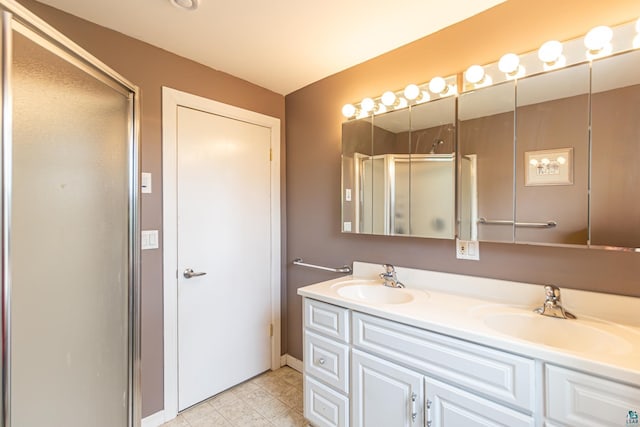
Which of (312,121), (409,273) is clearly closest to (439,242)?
(409,273)

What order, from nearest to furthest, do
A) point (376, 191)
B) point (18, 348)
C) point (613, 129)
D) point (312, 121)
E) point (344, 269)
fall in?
point (18, 348) → point (613, 129) → point (376, 191) → point (344, 269) → point (312, 121)

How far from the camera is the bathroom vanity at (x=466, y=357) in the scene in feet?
2.79

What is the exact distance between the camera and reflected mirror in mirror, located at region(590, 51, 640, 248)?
3.43ft

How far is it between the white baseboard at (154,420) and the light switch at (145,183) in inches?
53.1

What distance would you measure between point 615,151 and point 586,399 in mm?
898

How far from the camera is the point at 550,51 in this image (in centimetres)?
120

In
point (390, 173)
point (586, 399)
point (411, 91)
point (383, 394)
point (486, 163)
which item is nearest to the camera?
point (586, 399)

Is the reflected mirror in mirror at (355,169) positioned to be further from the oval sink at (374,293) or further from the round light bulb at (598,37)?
the round light bulb at (598,37)

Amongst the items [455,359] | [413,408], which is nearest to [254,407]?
[413,408]

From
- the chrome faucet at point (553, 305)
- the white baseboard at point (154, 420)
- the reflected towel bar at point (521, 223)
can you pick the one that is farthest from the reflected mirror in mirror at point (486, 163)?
the white baseboard at point (154, 420)

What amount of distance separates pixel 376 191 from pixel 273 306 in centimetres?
131

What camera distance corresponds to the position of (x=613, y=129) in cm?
109

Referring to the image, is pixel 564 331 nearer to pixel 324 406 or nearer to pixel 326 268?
pixel 324 406

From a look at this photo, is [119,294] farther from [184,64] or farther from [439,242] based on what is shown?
[439,242]
